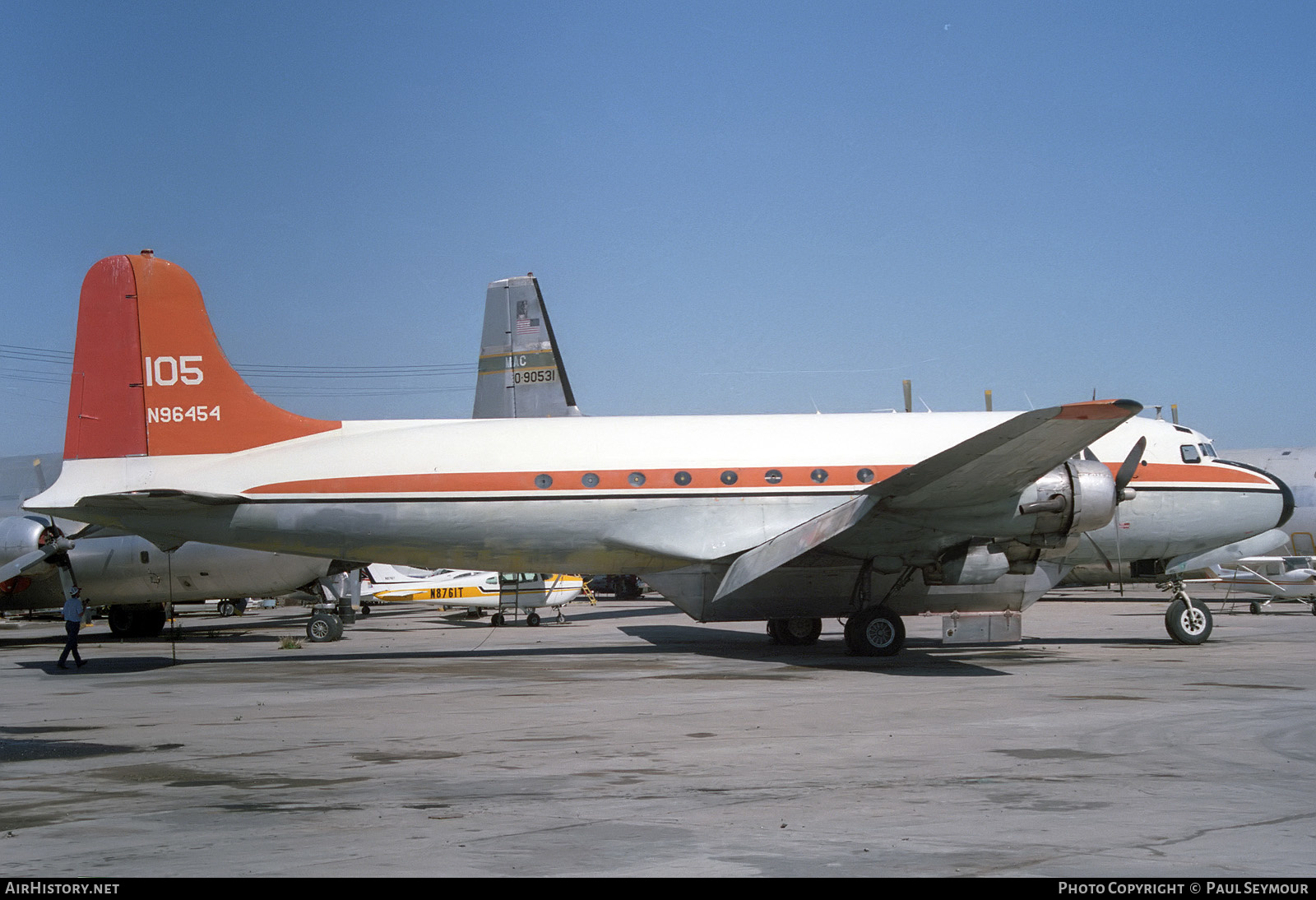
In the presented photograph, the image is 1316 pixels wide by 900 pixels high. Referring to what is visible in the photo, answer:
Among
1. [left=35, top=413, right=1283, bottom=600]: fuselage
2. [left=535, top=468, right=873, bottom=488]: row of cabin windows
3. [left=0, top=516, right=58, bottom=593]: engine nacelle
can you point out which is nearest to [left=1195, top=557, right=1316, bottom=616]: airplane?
[left=35, top=413, right=1283, bottom=600]: fuselage

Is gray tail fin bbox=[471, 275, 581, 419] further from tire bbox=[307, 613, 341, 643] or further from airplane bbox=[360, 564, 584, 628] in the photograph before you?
tire bbox=[307, 613, 341, 643]

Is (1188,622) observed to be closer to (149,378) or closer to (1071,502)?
(1071,502)

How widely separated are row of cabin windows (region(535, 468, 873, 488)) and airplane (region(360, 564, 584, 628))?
531 inches

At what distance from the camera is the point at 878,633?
18.2 metres

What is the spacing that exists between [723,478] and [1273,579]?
22.8 m

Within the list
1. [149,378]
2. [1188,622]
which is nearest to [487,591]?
[149,378]

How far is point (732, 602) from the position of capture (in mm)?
18859

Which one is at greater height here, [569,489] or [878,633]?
[569,489]

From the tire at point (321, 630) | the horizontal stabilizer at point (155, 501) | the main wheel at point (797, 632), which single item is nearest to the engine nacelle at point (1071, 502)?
the main wheel at point (797, 632)

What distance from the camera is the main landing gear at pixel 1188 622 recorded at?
19.9 meters

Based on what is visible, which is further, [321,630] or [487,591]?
[487,591]

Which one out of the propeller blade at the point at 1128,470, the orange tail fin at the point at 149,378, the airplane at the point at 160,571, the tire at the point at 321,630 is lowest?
the tire at the point at 321,630

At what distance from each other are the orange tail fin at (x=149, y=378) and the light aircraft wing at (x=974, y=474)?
8411 millimetres

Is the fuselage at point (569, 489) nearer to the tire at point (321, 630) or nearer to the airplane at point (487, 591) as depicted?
the tire at point (321, 630)
